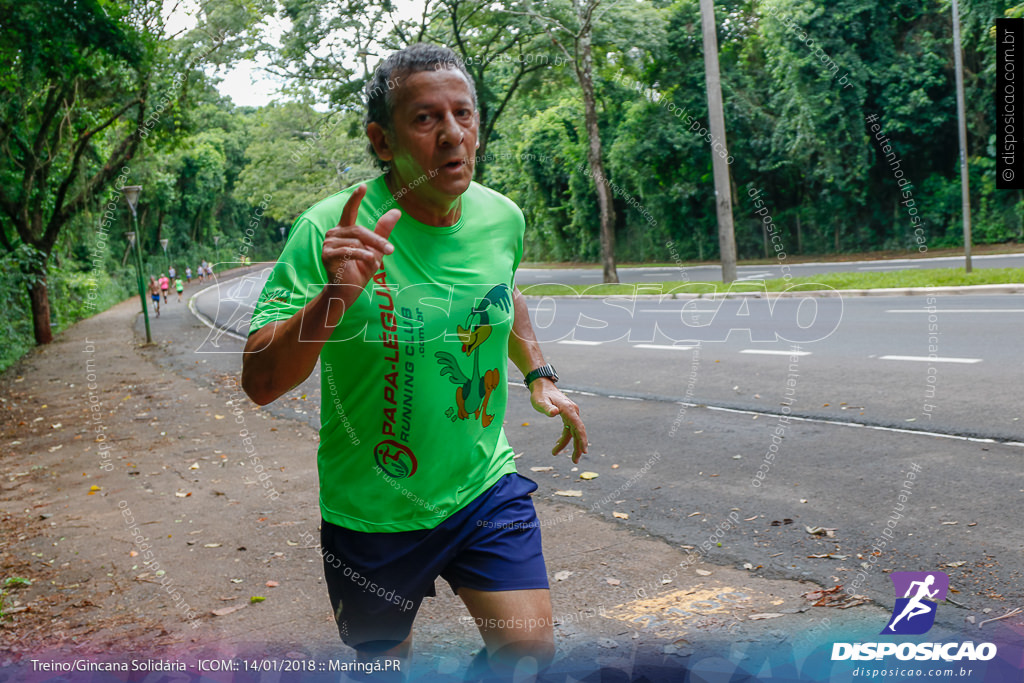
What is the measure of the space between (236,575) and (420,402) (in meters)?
2.88

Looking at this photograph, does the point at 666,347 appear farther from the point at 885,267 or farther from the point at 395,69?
the point at 885,267

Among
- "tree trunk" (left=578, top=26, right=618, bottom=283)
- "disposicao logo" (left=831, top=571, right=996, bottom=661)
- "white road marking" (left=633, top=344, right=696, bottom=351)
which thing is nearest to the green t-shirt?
"disposicao logo" (left=831, top=571, right=996, bottom=661)

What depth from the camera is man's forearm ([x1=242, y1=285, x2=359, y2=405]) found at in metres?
1.92

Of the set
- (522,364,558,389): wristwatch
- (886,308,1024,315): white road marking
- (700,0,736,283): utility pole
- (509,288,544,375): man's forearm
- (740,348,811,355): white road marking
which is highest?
(700,0,736,283): utility pole

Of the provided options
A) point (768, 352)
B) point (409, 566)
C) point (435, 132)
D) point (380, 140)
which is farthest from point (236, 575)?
point (768, 352)

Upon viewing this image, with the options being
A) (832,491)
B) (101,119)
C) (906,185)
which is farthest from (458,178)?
(906,185)

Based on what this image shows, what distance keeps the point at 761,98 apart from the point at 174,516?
2856cm

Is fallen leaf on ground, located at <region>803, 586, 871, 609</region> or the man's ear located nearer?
the man's ear

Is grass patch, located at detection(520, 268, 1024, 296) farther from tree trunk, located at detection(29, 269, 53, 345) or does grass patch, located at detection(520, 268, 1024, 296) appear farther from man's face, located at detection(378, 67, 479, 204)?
man's face, located at detection(378, 67, 479, 204)

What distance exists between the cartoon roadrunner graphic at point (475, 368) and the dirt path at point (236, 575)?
49.9 inches

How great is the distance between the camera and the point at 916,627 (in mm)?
3486

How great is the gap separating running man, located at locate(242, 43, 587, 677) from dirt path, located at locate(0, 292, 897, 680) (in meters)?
1.03

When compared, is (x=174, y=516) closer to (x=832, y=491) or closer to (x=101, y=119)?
(x=832, y=491)

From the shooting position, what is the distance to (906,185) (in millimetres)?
27953
